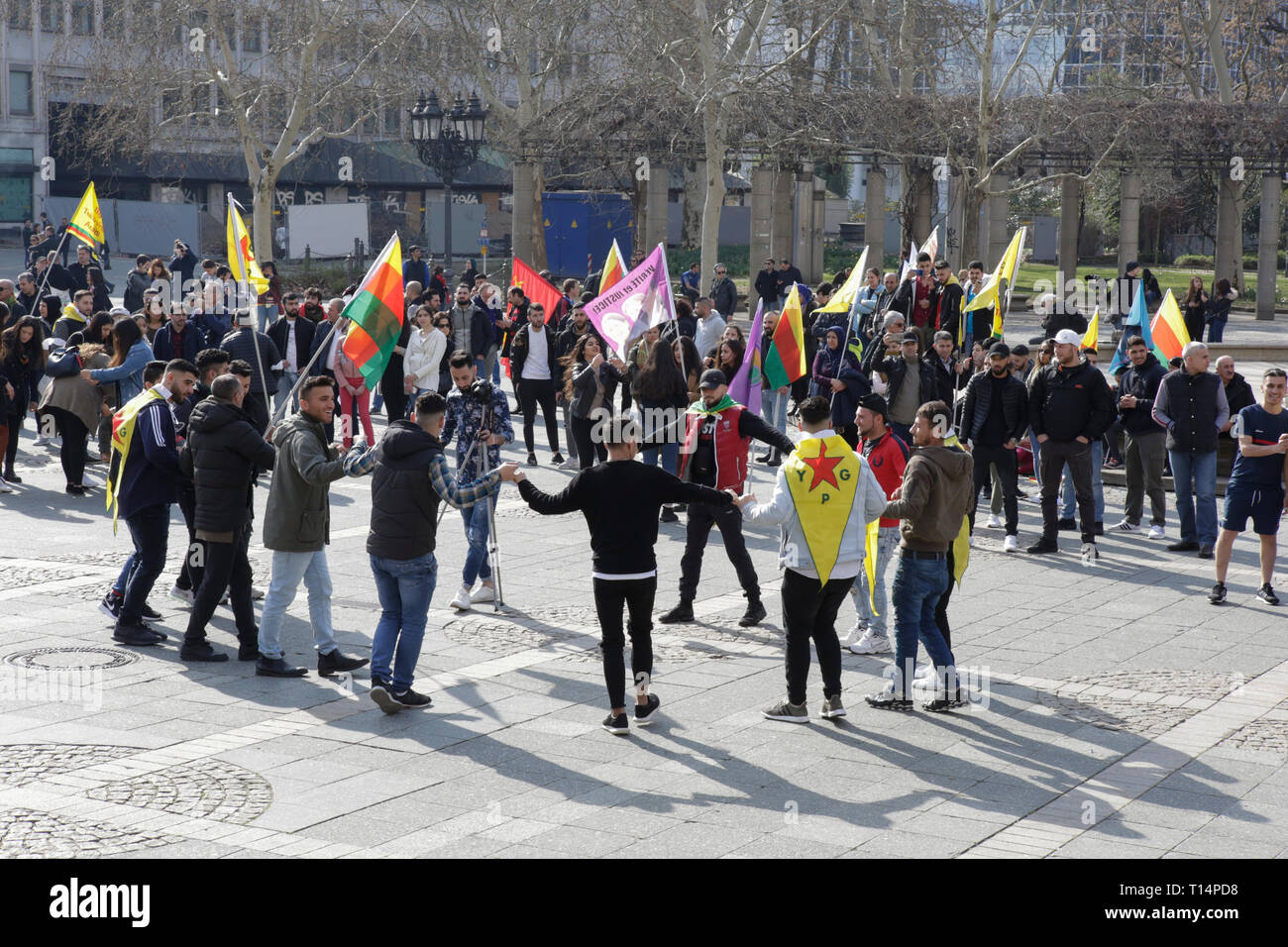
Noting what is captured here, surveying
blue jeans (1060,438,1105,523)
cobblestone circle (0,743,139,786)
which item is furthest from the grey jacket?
blue jeans (1060,438,1105,523)

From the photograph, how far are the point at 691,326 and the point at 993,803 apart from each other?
535 inches

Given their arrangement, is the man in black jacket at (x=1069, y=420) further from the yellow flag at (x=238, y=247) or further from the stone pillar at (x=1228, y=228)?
the stone pillar at (x=1228, y=228)

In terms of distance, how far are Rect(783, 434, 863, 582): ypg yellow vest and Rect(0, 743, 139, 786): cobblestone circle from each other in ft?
11.3

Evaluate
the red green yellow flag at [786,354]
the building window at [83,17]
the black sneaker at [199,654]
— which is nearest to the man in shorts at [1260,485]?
the black sneaker at [199,654]

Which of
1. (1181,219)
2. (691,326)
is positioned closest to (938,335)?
(691,326)

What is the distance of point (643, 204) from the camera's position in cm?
4453

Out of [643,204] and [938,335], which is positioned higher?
[643,204]

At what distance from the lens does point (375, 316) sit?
36.0 feet

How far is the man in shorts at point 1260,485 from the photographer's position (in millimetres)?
11125

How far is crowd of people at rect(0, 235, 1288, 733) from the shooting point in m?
8.26

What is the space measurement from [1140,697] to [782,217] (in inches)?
1331

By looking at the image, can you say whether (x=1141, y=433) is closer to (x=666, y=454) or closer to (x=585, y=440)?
(x=666, y=454)

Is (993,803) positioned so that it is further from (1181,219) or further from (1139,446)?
(1181,219)

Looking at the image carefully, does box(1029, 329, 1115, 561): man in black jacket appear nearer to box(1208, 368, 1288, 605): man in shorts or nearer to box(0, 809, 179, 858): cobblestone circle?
box(1208, 368, 1288, 605): man in shorts
